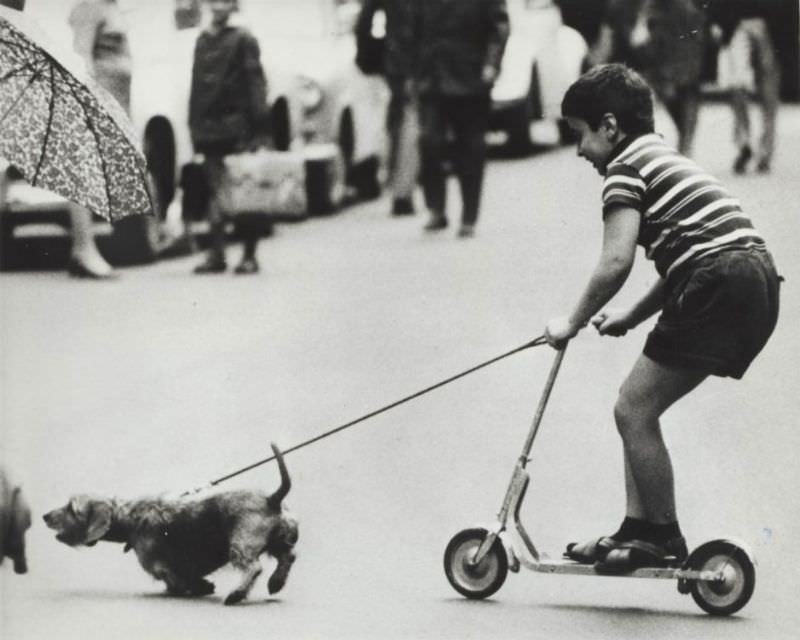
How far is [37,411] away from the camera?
352 inches

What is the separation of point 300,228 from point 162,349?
4.79 metres

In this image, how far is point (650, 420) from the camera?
5590 mm

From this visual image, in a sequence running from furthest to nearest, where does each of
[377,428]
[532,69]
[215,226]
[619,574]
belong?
[532,69]
[215,226]
[377,428]
[619,574]

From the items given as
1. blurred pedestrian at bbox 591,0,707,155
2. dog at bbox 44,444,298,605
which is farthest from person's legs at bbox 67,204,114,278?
dog at bbox 44,444,298,605

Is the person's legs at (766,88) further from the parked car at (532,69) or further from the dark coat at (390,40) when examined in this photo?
the parked car at (532,69)

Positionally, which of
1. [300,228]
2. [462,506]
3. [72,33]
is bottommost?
[300,228]

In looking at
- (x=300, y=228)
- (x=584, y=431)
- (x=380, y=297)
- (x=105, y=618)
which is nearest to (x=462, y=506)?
(x=584, y=431)

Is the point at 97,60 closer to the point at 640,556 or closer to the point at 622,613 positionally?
the point at 622,613

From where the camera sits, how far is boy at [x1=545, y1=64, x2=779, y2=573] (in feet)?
17.9

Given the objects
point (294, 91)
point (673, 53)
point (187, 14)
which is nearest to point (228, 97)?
point (187, 14)

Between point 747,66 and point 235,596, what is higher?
point 747,66

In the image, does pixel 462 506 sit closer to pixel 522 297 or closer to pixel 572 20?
pixel 522 297

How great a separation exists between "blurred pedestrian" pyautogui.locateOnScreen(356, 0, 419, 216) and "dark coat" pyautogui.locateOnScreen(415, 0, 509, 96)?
111 centimetres

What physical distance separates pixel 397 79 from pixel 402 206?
1045mm
